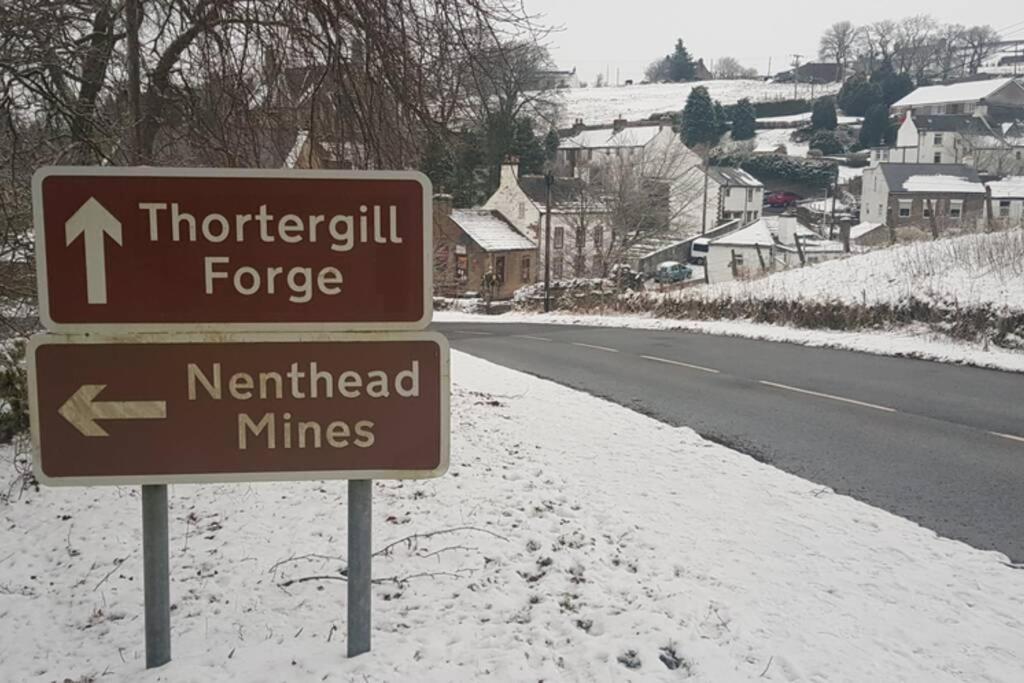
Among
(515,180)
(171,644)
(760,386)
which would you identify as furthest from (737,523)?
(515,180)

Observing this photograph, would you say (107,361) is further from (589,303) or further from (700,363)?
(589,303)

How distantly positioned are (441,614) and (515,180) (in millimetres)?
41743

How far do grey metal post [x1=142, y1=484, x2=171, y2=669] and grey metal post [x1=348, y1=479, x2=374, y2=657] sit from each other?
69 cm

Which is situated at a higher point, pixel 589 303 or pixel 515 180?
pixel 515 180

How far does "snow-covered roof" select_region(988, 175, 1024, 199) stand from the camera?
5416cm

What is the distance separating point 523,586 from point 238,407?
2.05 metres

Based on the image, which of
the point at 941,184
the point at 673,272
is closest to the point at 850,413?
the point at 673,272

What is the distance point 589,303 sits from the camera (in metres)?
30.3

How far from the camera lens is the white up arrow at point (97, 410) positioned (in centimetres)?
278

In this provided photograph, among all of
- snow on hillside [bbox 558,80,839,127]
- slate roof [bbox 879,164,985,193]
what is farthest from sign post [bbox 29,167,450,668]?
Answer: snow on hillside [bbox 558,80,839,127]

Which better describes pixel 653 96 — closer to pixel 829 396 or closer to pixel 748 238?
pixel 748 238

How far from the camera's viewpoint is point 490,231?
4294 cm

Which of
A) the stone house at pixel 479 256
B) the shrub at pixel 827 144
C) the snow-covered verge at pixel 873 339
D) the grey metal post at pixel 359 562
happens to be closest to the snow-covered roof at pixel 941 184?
the shrub at pixel 827 144

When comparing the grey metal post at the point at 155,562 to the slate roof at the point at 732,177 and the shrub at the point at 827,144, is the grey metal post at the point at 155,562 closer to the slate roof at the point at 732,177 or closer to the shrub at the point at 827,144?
the slate roof at the point at 732,177
